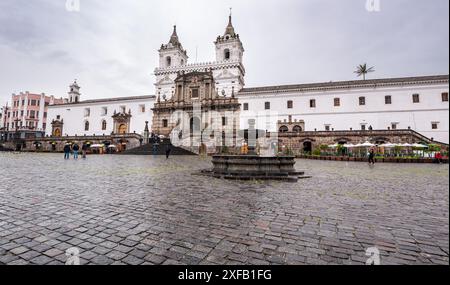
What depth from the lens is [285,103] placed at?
3903 centimetres

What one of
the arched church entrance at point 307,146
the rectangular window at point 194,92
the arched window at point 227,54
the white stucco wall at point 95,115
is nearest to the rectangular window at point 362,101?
the arched church entrance at point 307,146

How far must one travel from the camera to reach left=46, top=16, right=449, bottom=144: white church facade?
33.2 meters

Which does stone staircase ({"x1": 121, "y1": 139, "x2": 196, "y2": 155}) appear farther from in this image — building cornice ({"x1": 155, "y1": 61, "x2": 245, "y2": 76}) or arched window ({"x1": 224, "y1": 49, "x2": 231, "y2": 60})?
arched window ({"x1": 224, "y1": 49, "x2": 231, "y2": 60})

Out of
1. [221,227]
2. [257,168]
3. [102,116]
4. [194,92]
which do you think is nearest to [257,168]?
[257,168]

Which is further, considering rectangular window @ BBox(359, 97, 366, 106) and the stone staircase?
rectangular window @ BBox(359, 97, 366, 106)

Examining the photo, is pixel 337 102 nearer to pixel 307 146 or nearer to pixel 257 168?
pixel 307 146

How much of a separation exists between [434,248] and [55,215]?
5159 millimetres

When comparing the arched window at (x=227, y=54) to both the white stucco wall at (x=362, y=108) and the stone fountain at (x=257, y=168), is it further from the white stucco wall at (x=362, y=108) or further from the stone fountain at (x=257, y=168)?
the stone fountain at (x=257, y=168)

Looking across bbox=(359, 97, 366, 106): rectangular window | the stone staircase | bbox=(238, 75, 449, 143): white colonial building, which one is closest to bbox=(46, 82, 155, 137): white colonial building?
the stone staircase

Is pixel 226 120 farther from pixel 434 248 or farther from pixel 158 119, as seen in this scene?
pixel 434 248

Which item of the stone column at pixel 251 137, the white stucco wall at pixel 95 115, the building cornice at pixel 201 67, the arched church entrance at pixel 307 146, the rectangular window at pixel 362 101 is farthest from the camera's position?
the white stucco wall at pixel 95 115

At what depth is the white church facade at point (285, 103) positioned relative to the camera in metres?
33.2

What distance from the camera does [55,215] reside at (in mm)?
3654

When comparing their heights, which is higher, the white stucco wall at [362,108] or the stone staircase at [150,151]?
the white stucco wall at [362,108]
